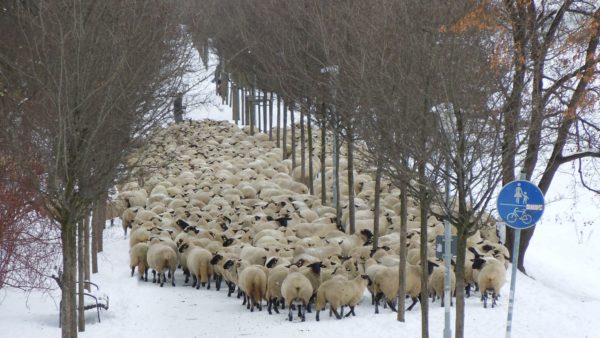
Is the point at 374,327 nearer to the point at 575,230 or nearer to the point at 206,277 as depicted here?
the point at 206,277

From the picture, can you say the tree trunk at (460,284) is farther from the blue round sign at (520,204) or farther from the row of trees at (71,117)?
the row of trees at (71,117)

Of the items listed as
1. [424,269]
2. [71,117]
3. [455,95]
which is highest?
[455,95]

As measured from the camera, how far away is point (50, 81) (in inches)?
391

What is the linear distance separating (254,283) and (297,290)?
1.16 m

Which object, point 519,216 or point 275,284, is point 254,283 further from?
point 519,216

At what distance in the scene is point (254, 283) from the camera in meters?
16.3

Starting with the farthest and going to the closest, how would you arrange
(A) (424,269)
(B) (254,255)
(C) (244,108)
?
(C) (244,108), (B) (254,255), (A) (424,269)

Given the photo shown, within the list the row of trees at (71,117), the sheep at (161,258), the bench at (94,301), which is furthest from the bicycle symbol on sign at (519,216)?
the sheep at (161,258)

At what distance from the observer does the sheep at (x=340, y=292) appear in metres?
15.3

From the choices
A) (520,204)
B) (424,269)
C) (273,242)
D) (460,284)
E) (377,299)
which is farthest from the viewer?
(273,242)

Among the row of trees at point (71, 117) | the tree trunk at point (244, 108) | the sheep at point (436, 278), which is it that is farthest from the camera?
the tree trunk at point (244, 108)

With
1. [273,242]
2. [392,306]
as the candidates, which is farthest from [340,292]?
[273,242]

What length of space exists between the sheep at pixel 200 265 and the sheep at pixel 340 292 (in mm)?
3828

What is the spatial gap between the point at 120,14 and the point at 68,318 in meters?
5.07
